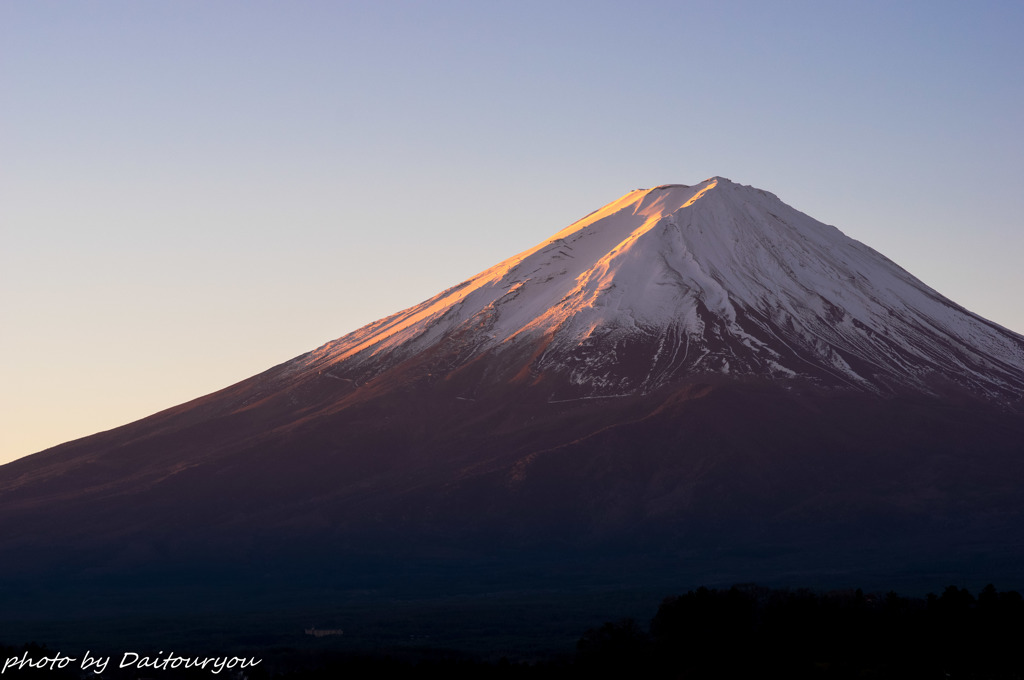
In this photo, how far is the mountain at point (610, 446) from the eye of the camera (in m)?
147

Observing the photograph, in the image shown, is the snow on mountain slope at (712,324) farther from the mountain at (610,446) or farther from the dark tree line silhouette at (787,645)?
the dark tree line silhouette at (787,645)

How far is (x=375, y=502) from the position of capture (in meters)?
Result: 156

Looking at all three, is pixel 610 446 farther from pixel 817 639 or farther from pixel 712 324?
pixel 817 639

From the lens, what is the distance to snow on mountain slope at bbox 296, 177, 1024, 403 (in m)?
172

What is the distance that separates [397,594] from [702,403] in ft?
157

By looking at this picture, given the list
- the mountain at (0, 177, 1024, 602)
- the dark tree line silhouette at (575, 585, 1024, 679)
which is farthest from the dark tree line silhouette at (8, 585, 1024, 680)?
the mountain at (0, 177, 1024, 602)

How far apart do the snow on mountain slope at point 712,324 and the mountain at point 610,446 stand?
0.38 metres

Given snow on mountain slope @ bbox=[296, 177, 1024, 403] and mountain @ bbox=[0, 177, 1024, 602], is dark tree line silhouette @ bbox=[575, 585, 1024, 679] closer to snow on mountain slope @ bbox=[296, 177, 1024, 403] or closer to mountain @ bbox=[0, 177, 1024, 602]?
mountain @ bbox=[0, 177, 1024, 602]

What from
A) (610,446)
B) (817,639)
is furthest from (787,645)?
(610,446)

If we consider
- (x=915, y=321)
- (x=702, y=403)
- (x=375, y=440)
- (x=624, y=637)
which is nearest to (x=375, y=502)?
(x=375, y=440)

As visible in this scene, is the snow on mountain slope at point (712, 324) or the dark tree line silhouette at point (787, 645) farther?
the snow on mountain slope at point (712, 324)

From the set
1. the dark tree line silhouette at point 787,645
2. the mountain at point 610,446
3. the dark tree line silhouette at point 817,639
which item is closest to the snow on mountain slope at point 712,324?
the mountain at point 610,446

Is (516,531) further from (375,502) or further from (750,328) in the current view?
(750,328)

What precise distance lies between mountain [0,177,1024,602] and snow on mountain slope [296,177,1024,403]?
1.24 feet
